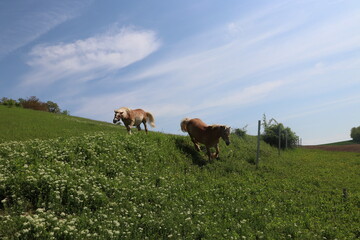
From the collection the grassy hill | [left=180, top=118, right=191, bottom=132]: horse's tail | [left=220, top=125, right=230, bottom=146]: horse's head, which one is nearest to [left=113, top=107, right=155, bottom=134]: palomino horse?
the grassy hill

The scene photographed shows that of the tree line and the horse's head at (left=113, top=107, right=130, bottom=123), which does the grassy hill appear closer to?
the horse's head at (left=113, top=107, right=130, bottom=123)

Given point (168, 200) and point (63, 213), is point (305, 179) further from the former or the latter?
point (63, 213)

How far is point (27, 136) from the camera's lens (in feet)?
75.4

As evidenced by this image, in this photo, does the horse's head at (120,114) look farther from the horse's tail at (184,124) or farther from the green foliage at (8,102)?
the green foliage at (8,102)

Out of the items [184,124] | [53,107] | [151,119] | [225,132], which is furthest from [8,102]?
[225,132]

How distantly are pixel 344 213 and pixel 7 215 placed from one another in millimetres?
11439

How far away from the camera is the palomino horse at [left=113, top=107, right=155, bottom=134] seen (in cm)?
1825

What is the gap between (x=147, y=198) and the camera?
31.5ft

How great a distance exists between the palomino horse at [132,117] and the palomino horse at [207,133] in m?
3.95

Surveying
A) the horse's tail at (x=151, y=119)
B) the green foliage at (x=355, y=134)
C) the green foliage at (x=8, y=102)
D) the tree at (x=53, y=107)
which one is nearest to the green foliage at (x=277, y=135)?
the horse's tail at (x=151, y=119)

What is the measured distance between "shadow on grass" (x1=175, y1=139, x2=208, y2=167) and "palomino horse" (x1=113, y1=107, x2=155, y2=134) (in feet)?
11.4

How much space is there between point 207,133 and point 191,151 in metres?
1.62

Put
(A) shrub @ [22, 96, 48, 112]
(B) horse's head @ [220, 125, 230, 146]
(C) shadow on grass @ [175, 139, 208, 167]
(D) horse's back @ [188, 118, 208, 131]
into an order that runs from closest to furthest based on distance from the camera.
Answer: (B) horse's head @ [220, 125, 230, 146] → (C) shadow on grass @ [175, 139, 208, 167] → (D) horse's back @ [188, 118, 208, 131] → (A) shrub @ [22, 96, 48, 112]

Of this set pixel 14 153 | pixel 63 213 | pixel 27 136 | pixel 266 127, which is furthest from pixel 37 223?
pixel 266 127
